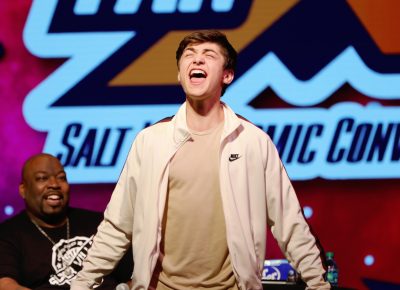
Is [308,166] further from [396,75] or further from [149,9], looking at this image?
[149,9]

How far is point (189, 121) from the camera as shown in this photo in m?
2.89

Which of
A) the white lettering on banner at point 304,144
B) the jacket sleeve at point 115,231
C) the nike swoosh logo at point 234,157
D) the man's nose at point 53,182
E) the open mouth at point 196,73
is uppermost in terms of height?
the white lettering on banner at point 304,144

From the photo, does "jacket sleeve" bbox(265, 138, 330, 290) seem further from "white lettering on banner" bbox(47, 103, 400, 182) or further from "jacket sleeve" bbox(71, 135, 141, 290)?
"white lettering on banner" bbox(47, 103, 400, 182)

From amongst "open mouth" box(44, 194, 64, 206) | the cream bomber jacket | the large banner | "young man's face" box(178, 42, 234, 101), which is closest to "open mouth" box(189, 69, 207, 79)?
"young man's face" box(178, 42, 234, 101)

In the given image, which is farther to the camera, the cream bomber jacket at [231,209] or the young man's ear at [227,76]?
the young man's ear at [227,76]

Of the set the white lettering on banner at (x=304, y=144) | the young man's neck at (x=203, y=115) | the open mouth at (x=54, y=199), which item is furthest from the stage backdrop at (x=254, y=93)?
the young man's neck at (x=203, y=115)

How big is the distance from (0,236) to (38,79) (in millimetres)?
1290

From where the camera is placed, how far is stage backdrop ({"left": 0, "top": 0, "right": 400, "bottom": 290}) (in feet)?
16.9

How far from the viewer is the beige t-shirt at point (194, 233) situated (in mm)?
2736

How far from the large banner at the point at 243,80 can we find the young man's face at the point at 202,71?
2.19 meters

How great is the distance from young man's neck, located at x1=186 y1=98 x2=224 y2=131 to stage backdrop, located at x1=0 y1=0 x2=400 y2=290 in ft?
7.31

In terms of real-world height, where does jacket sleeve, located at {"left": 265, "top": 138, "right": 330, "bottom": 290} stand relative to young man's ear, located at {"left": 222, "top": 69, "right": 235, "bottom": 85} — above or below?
below

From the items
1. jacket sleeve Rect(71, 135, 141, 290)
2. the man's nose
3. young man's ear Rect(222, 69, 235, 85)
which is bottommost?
jacket sleeve Rect(71, 135, 141, 290)

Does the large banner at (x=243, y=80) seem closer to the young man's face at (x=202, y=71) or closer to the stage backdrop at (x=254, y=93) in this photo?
the stage backdrop at (x=254, y=93)
